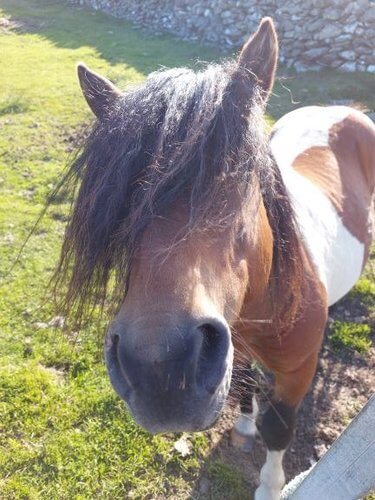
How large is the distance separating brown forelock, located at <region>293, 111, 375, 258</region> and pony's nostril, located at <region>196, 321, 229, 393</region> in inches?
83.8

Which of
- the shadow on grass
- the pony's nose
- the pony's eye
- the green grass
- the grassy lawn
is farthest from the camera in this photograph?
the shadow on grass

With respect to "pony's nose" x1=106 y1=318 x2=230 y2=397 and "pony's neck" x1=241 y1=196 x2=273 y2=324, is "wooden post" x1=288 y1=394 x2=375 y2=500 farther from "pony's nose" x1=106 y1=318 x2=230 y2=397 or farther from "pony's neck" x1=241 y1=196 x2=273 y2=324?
"pony's neck" x1=241 y1=196 x2=273 y2=324

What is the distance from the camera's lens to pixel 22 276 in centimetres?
455

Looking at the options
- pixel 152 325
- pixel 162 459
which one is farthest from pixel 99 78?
pixel 162 459

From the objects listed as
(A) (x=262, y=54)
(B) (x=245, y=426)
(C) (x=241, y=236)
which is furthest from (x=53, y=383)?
(A) (x=262, y=54)

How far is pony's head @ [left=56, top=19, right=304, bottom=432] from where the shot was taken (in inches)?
53.2

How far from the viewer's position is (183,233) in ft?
4.86

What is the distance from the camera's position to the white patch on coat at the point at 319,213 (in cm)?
283

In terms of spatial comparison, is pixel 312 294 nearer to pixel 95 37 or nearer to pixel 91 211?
pixel 91 211

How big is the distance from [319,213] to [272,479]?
5.31 feet

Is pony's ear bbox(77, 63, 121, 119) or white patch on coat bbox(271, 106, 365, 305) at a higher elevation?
pony's ear bbox(77, 63, 121, 119)

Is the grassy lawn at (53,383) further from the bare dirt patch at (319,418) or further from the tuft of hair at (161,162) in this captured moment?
the tuft of hair at (161,162)

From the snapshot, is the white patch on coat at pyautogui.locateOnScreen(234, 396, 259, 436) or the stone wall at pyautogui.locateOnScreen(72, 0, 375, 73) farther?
the stone wall at pyautogui.locateOnScreen(72, 0, 375, 73)

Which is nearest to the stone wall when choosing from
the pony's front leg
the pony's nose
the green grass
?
the green grass
